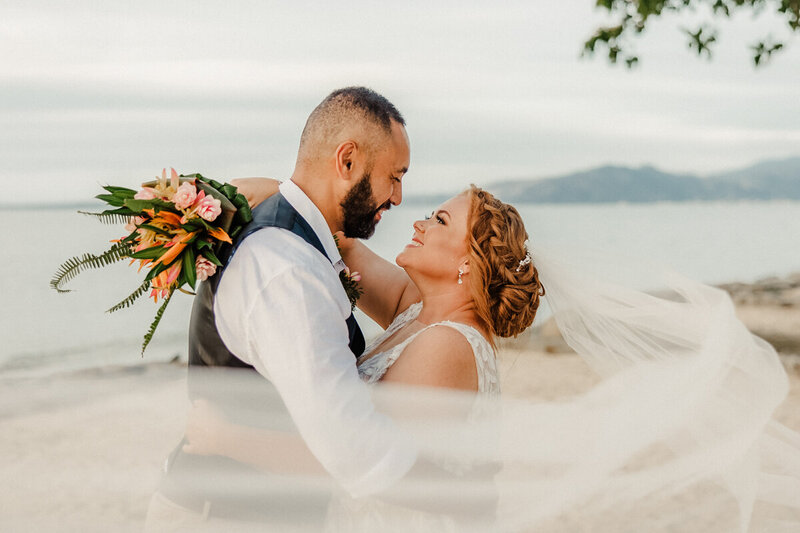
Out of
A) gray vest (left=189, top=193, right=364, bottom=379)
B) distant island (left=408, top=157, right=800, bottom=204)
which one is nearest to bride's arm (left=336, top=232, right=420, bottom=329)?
gray vest (left=189, top=193, right=364, bottom=379)

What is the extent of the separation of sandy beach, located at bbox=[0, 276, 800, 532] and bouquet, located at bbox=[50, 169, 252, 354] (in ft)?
6.28

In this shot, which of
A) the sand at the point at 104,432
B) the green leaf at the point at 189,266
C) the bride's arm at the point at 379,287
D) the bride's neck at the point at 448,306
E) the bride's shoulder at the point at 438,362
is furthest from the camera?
the sand at the point at 104,432

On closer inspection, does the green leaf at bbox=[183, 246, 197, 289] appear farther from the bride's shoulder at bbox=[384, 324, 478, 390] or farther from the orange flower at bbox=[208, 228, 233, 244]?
the bride's shoulder at bbox=[384, 324, 478, 390]

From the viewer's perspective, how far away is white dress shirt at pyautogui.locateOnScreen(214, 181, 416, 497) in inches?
88.7

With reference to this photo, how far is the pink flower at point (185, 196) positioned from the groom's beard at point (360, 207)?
1.87 ft

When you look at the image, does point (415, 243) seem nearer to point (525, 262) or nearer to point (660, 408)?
point (525, 262)

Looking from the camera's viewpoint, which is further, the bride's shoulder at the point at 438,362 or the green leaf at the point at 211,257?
the bride's shoulder at the point at 438,362

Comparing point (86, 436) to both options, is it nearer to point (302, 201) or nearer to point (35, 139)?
point (302, 201)

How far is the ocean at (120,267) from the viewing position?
162 inches

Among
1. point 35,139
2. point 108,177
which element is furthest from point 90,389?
point 35,139

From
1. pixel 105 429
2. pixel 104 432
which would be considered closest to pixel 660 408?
pixel 104 432

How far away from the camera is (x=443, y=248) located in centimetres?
318

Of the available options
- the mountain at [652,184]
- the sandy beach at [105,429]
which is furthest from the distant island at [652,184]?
the sandy beach at [105,429]

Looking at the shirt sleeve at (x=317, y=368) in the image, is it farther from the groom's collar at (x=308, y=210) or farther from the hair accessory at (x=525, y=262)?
the hair accessory at (x=525, y=262)
